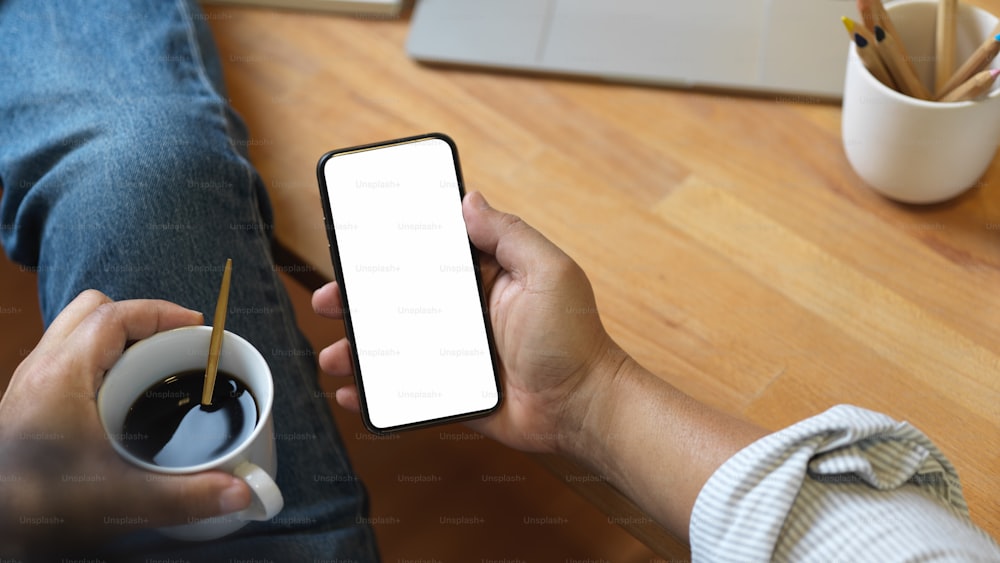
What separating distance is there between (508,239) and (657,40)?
30 centimetres

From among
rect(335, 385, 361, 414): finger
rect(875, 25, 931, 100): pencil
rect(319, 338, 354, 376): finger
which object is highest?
rect(875, 25, 931, 100): pencil

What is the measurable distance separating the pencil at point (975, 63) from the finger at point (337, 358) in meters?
0.50

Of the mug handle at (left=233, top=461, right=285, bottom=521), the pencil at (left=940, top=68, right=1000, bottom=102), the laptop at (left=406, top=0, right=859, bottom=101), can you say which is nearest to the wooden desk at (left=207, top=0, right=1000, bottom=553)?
the laptop at (left=406, top=0, right=859, bottom=101)

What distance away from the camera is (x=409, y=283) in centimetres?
68

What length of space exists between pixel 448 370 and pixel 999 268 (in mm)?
451

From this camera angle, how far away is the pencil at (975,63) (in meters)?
0.63

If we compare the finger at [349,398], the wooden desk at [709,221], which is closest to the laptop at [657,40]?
the wooden desk at [709,221]

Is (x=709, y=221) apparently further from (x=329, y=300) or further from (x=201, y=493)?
(x=201, y=493)

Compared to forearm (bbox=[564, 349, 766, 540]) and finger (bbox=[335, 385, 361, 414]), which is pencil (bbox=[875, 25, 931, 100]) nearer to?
forearm (bbox=[564, 349, 766, 540])

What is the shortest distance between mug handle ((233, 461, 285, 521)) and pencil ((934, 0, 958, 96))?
57 centimetres

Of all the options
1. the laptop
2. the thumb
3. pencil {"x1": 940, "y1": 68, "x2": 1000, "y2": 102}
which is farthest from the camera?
the laptop

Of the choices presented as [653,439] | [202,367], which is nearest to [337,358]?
[202,367]

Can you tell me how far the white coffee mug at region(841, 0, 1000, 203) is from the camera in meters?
0.65

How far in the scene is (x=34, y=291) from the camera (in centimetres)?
123
